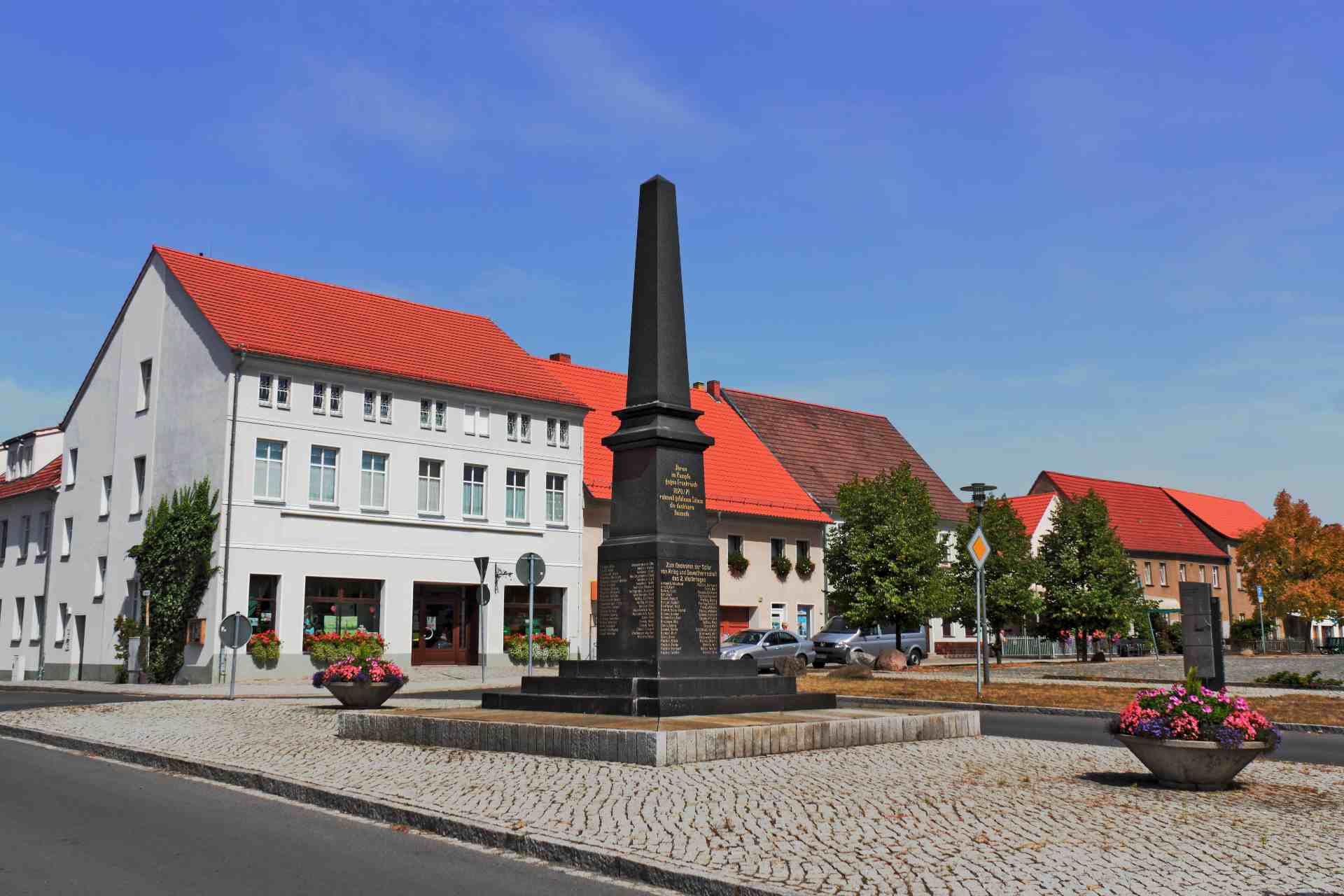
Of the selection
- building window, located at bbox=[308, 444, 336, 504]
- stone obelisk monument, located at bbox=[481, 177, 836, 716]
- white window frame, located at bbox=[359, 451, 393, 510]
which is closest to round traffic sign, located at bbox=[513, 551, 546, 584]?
stone obelisk monument, located at bbox=[481, 177, 836, 716]

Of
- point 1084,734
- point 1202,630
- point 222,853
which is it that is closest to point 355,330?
point 1084,734

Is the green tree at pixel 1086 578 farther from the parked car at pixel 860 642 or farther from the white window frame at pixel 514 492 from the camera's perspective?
the white window frame at pixel 514 492

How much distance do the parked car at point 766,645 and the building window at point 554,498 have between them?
25.9 feet

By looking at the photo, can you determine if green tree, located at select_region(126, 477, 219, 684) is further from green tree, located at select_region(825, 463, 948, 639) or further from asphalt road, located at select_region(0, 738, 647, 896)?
asphalt road, located at select_region(0, 738, 647, 896)

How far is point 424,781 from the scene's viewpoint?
10.2 m

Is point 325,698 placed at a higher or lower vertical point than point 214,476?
lower

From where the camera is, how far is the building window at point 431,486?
38.1m

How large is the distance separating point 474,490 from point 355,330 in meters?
6.54

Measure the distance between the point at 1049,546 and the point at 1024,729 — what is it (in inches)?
1275

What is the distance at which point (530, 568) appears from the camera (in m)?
24.0

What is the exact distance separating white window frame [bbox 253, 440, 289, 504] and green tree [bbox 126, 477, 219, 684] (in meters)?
1.19

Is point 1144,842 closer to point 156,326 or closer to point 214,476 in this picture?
point 214,476

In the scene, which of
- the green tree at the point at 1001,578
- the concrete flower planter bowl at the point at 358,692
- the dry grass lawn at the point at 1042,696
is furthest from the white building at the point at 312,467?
the green tree at the point at 1001,578

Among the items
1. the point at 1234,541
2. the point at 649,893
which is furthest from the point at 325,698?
the point at 1234,541
